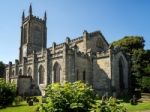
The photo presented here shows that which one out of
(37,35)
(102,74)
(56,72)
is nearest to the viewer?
(102,74)

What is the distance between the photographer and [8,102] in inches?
1476

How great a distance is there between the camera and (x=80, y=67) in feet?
143

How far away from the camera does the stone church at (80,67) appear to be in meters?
41.9

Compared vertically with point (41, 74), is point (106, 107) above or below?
below

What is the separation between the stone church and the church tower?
986 centimetres

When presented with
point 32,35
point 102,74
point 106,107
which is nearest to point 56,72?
point 102,74

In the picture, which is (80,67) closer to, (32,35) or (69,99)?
(32,35)

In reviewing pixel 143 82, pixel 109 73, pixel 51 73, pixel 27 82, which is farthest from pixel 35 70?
pixel 143 82

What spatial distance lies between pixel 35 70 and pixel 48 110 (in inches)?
1476

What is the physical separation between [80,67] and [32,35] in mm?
25359

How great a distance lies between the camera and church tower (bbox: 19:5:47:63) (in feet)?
209

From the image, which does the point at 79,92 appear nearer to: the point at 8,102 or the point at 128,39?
the point at 8,102

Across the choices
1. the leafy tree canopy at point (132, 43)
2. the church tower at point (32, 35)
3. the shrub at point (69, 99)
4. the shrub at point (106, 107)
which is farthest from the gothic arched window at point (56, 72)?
the shrub at point (106, 107)

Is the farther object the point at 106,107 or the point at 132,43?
the point at 132,43
